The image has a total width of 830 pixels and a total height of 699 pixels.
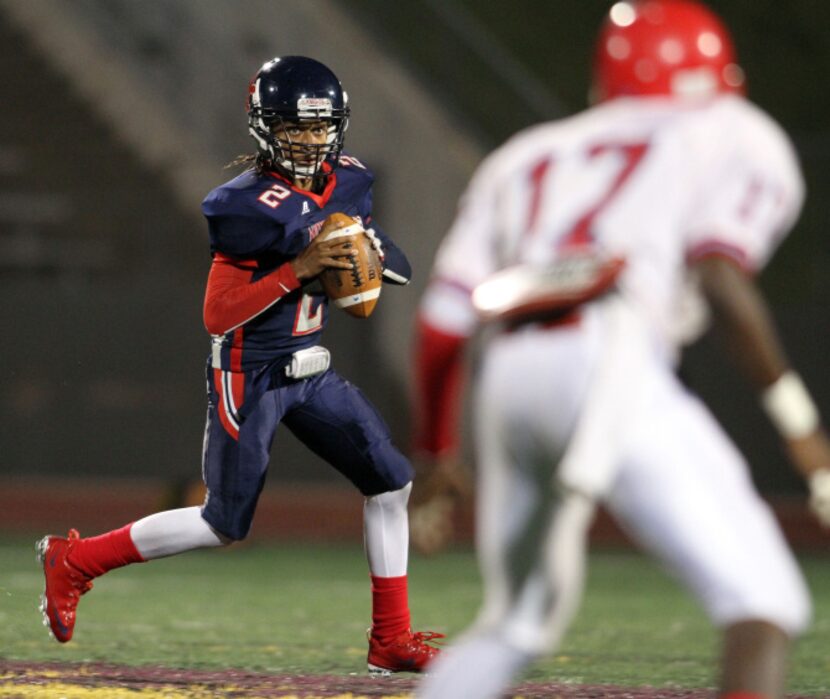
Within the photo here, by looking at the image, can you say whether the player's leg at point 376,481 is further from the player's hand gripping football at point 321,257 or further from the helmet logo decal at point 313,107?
the helmet logo decal at point 313,107

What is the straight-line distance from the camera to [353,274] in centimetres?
507

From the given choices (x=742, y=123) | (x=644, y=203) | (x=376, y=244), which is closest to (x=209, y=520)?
(x=376, y=244)

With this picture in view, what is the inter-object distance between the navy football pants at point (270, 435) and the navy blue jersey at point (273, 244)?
0.09 meters

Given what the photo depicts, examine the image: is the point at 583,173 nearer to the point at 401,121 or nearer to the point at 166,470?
→ the point at 166,470

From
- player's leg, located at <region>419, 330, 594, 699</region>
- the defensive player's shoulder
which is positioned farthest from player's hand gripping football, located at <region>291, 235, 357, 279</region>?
the defensive player's shoulder

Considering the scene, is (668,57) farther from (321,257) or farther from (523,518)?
(321,257)

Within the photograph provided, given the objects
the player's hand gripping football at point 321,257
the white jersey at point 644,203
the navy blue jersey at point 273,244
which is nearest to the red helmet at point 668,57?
the white jersey at point 644,203

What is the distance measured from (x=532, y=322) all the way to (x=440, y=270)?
217 mm

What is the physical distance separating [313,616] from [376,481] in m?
2.48

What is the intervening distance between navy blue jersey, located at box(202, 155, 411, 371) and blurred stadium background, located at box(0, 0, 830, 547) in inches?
220

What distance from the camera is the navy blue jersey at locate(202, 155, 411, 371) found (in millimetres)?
5066

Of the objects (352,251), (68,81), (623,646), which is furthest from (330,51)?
(352,251)

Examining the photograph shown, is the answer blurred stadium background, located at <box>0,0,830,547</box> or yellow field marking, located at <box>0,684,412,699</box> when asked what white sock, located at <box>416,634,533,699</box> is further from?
blurred stadium background, located at <box>0,0,830,547</box>

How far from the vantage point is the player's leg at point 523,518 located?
3.22 meters
